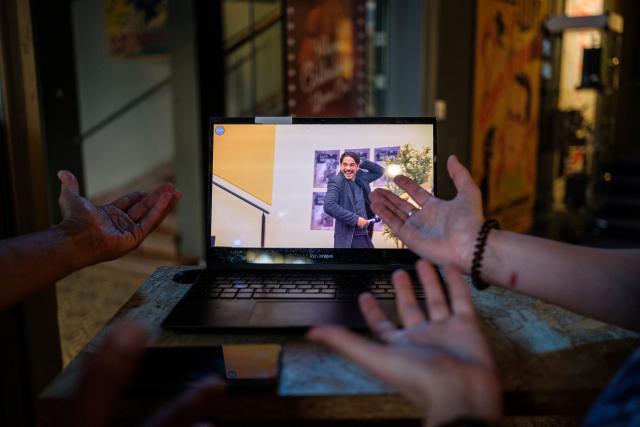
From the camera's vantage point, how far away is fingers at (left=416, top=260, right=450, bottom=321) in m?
0.66

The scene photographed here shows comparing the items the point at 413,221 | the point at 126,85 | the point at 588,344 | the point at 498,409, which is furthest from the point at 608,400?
the point at 126,85

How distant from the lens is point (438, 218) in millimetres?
947

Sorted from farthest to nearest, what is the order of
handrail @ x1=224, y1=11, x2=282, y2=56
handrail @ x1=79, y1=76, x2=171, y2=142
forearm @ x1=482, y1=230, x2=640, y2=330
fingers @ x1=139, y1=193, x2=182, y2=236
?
handrail @ x1=79, y1=76, x2=171, y2=142 → handrail @ x1=224, y1=11, x2=282, y2=56 → fingers @ x1=139, y1=193, x2=182, y2=236 → forearm @ x1=482, y1=230, x2=640, y2=330

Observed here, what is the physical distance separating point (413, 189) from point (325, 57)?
2.79m

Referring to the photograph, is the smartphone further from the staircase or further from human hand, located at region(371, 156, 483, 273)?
the staircase

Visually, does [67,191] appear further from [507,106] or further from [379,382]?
[507,106]

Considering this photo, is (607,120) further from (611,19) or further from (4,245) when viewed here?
(4,245)

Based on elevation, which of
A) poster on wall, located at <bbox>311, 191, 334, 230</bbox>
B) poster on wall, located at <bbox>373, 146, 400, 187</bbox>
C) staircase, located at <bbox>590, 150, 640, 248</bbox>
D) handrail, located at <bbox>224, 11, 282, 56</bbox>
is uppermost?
handrail, located at <bbox>224, 11, 282, 56</bbox>

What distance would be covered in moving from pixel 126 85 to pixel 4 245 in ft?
14.1

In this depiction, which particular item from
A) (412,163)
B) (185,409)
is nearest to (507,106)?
(412,163)

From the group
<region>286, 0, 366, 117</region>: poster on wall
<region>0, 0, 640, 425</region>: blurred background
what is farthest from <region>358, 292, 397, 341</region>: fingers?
<region>286, 0, 366, 117</region>: poster on wall

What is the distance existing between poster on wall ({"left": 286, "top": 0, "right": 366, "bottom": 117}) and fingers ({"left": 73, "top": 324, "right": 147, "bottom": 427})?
2941 millimetres

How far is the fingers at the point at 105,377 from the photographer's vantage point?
1.57ft

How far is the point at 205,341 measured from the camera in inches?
31.2
